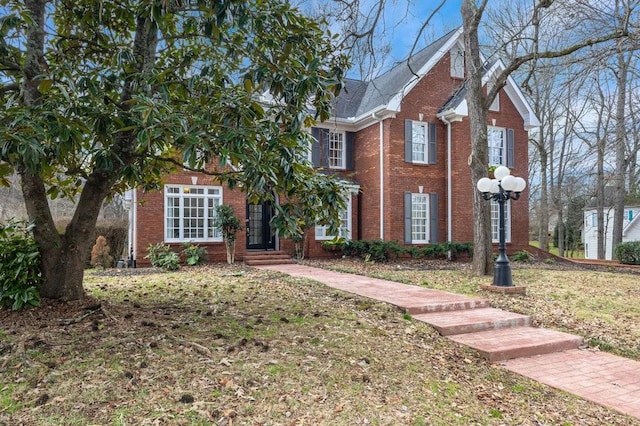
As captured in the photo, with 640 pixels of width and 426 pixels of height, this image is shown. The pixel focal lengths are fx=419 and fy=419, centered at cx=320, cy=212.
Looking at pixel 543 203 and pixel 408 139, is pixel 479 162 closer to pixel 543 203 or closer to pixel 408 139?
pixel 408 139

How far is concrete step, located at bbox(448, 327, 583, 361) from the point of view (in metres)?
4.94

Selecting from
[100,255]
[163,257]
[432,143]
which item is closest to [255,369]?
[163,257]

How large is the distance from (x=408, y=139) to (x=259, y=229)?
6324 mm

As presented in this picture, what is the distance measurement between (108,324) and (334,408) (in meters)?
2.86

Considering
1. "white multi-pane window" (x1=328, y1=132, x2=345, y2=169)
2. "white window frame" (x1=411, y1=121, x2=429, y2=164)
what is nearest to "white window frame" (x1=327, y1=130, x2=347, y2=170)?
"white multi-pane window" (x1=328, y1=132, x2=345, y2=169)

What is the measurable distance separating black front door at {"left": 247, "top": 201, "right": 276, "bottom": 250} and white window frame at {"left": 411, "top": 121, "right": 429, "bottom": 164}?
576 cm

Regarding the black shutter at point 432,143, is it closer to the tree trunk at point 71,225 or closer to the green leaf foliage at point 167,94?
the green leaf foliage at point 167,94

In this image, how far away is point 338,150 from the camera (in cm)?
1645

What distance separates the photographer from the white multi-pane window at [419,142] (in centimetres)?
1559

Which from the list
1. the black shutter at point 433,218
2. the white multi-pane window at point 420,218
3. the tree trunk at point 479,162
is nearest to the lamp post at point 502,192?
the tree trunk at point 479,162

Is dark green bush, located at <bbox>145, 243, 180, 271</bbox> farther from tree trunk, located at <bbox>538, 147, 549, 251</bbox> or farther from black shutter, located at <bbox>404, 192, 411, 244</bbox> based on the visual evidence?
tree trunk, located at <bbox>538, 147, 549, 251</bbox>

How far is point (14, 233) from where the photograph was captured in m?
5.32

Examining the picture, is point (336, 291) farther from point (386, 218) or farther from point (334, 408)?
point (386, 218)

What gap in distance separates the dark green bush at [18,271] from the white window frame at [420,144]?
1276 cm
